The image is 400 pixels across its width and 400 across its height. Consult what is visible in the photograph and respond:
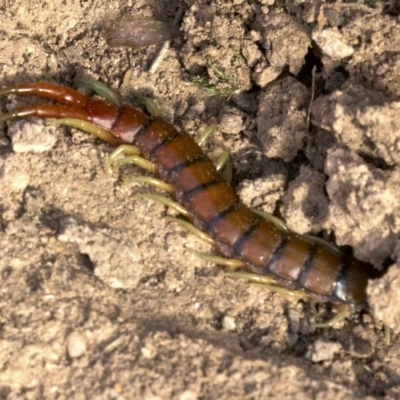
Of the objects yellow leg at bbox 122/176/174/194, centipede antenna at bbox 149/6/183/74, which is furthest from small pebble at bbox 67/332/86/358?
centipede antenna at bbox 149/6/183/74

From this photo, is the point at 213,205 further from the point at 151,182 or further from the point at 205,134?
the point at 205,134

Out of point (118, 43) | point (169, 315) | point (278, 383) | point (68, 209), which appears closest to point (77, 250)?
point (68, 209)

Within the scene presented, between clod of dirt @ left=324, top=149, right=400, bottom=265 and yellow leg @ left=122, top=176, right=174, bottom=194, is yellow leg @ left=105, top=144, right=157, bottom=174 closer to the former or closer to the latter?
yellow leg @ left=122, top=176, right=174, bottom=194

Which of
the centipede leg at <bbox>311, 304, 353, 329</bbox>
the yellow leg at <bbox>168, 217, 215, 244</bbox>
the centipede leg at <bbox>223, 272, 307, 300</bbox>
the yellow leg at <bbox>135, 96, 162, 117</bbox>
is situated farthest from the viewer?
the yellow leg at <bbox>135, 96, 162, 117</bbox>

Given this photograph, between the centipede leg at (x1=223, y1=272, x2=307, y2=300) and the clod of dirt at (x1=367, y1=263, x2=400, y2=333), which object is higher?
the clod of dirt at (x1=367, y1=263, x2=400, y2=333)

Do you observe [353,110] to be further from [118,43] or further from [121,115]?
[118,43]

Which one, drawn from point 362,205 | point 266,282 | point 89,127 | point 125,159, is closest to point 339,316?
point 266,282

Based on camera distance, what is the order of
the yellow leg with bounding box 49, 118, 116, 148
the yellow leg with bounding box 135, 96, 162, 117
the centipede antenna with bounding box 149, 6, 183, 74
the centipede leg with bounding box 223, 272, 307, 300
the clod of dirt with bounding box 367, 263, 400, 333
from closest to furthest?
the clod of dirt with bounding box 367, 263, 400, 333
the centipede leg with bounding box 223, 272, 307, 300
the yellow leg with bounding box 49, 118, 116, 148
the yellow leg with bounding box 135, 96, 162, 117
the centipede antenna with bounding box 149, 6, 183, 74
